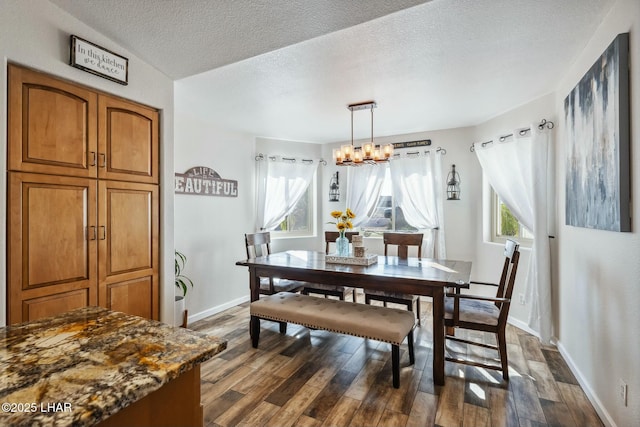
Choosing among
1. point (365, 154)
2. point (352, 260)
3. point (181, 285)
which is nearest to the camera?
point (352, 260)

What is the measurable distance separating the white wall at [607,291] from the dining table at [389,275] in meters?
0.76

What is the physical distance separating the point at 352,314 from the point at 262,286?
1291 mm

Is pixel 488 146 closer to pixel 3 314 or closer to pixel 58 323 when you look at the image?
pixel 58 323

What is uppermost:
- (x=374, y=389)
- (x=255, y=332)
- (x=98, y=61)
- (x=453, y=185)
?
(x=98, y=61)

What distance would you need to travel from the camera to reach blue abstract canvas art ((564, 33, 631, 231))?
160 centimetres

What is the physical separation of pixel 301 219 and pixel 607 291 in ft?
12.8

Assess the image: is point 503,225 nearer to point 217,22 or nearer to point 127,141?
point 217,22

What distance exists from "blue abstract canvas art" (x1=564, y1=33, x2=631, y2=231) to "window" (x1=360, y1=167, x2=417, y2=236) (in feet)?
7.93

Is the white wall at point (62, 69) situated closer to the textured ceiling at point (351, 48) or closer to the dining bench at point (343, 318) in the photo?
the textured ceiling at point (351, 48)

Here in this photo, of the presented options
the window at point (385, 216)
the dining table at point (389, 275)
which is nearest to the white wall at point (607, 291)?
the dining table at point (389, 275)

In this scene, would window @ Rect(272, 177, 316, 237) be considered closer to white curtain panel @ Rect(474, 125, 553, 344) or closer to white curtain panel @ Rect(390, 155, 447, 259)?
white curtain panel @ Rect(390, 155, 447, 259)

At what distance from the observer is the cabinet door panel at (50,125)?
5.49ft

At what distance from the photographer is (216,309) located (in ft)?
12.9

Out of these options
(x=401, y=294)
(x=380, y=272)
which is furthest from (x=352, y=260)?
(x=401, y=294)
